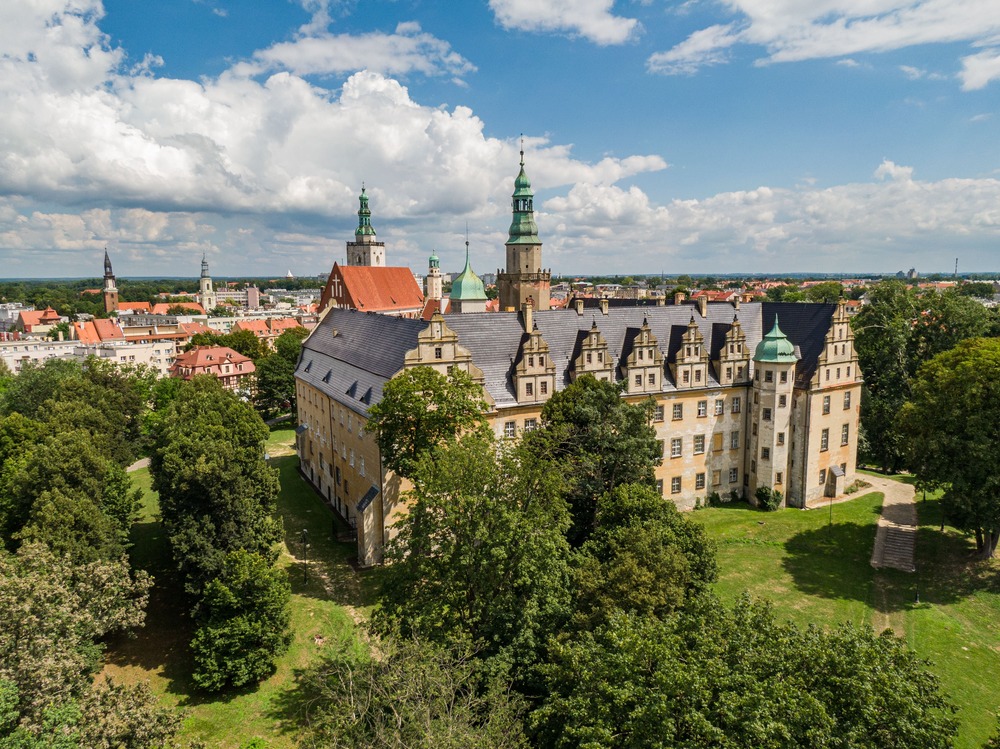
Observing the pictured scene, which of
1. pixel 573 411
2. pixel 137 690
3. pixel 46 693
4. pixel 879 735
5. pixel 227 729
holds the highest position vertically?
pixel 573 411

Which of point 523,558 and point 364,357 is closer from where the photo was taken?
point 523,558

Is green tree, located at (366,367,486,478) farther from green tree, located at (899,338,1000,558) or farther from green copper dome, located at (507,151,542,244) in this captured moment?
green copper dome, located at (507,151,542,244)

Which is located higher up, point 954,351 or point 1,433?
point 954,351

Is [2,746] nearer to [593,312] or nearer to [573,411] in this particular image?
[573,411]

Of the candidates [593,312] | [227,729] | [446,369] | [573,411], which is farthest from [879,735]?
[593,312]

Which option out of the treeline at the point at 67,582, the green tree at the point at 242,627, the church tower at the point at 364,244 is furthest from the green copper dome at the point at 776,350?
the church tower at the point at 364,244

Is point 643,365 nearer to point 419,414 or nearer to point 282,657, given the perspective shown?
point 419,414
